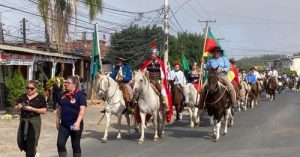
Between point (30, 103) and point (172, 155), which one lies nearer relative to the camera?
point (30, 103)

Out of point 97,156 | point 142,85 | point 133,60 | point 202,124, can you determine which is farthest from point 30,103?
point 133,60

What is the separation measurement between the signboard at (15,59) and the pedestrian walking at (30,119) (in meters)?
13.8

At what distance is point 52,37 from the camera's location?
35031 millimetres

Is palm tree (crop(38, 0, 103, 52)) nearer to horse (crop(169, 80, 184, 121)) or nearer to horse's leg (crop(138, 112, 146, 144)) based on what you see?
horse (crop(169, 80, 184, 121))

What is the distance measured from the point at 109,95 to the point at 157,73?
1.55 meters

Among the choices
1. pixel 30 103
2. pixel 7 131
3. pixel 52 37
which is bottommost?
pixel 7 131

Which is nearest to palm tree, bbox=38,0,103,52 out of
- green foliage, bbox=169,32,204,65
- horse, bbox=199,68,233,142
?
horse, bbox=199,68,233,142

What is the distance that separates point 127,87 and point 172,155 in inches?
167

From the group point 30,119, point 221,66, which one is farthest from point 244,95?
point 30,119

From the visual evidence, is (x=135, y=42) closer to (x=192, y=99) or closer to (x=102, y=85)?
(x=192, y=99)

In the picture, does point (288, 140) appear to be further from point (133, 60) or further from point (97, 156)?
point (133, 60)

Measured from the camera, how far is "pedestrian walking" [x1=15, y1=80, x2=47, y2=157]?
955 centimetres

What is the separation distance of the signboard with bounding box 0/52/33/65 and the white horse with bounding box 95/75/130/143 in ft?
31.9

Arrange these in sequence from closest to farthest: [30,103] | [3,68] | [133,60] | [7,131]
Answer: [30,103]
[7,131]
[3,68]
[133,60]
